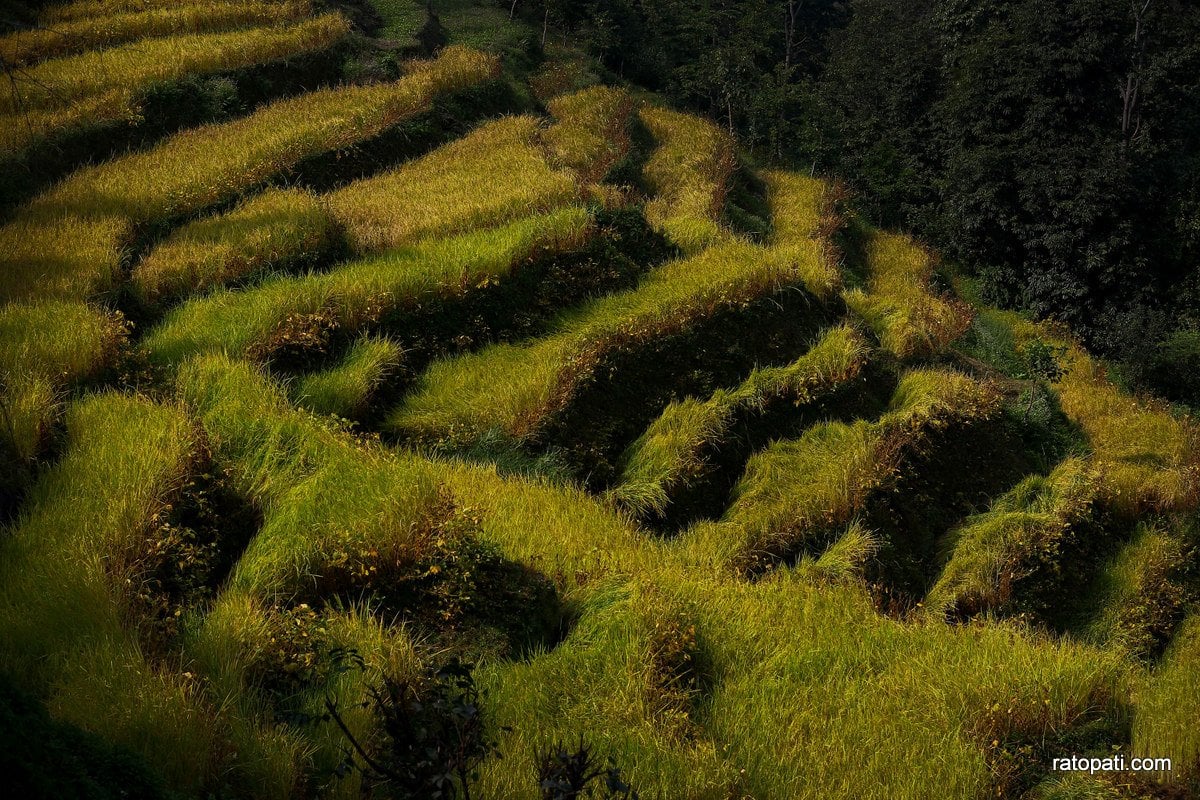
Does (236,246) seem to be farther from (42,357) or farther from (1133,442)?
(1133,442)

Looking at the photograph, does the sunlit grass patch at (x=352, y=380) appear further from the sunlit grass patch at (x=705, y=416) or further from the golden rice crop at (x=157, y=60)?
the golden rice crop at (x=157, y=60)

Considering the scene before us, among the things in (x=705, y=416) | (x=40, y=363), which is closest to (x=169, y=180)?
(x=40, y=363)

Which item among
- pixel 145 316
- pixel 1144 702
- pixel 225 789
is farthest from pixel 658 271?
pixel 225 789

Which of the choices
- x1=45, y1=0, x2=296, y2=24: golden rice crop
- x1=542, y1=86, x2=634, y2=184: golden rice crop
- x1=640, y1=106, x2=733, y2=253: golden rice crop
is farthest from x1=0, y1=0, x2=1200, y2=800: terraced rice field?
x1=45, y1=0, x2=296, y2=24: golden rice crop

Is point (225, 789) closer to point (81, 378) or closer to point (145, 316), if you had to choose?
point (81, 378)

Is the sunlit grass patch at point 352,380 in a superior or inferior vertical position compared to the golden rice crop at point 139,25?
inferior

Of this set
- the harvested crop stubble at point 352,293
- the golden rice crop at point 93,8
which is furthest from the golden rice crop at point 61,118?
the harvested crop stubble at point 352,293
